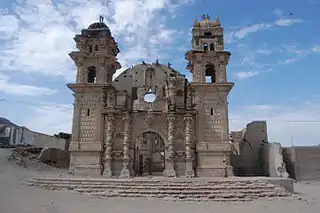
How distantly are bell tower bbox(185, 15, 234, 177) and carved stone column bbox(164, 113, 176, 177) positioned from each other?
1.84 m

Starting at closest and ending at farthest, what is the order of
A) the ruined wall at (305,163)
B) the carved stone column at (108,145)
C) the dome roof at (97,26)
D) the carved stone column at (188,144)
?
the carved stone column at (188,144)
the carved stone column at (108,145)
the ruined wall at (305,163)
the dome roof at (97,26)

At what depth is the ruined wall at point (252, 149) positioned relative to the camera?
24.3 metres

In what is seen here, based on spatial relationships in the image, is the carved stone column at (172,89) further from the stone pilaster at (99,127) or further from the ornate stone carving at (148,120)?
the stone pilaster at (99,127)

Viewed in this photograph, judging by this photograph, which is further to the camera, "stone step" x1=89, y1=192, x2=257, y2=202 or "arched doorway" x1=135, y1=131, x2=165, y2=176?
"arched doorway" x1=135, y1=131, x2=165, y2=176

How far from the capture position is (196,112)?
68.8 feet

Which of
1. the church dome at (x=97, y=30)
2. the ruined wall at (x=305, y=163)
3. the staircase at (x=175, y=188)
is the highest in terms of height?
the church dome at (x=97, y=30)

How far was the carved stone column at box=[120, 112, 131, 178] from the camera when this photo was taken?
19.9m

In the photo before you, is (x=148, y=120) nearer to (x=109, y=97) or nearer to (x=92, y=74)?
(x=109, y=97)

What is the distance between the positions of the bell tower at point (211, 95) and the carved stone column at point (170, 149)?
184 cm

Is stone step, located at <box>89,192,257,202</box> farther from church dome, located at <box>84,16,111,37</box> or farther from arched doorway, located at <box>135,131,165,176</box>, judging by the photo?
church dome, located at <box>84,16,111,37</box>

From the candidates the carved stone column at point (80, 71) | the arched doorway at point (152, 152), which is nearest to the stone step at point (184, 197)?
the carved stone column at point (80, 71)

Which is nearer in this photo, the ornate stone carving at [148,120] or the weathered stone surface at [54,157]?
the ornate stone carving at [148,120]

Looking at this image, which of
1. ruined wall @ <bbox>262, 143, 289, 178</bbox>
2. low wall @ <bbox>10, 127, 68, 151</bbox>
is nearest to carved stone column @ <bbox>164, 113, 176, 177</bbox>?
ruined wall @ <bbox>262, 143, 289, 178</bbox>

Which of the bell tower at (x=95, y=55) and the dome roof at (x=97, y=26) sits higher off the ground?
the dome roof at (x=97, y=26)
